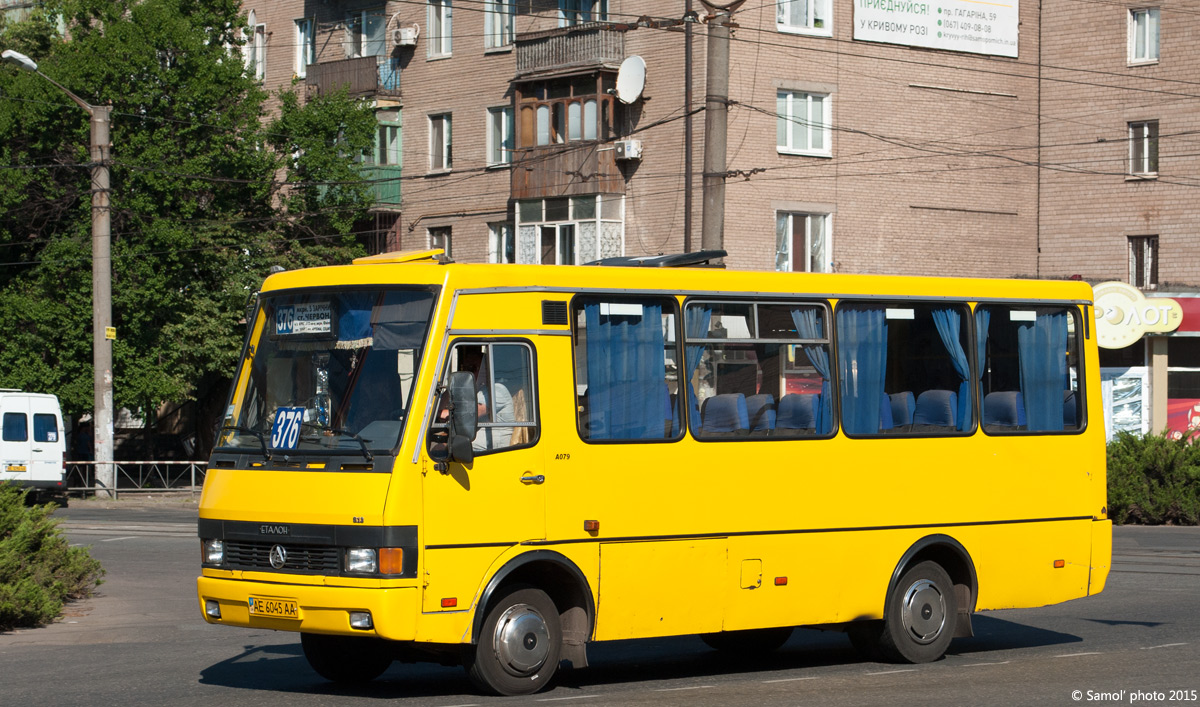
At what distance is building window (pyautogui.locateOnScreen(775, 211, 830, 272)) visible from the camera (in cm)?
3909

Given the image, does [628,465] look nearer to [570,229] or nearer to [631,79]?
[631,79]

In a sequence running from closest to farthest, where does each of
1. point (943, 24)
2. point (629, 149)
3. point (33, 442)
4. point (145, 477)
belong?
1. point (33, 442)
2. point (145, 477)
3. point (629, 149)
4. point (943, 24)

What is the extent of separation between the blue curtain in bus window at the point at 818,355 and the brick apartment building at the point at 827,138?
83.3 ft

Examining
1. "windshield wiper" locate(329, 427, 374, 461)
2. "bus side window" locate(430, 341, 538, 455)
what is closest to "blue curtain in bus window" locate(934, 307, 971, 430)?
"bus side window" locate(430, 341, 538, 455)

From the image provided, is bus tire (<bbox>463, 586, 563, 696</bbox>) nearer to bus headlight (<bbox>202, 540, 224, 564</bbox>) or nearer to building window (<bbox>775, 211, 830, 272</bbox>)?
bus headlight (<bbox>202, 540, 224, 564</bbox>)

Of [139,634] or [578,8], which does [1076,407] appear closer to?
[139,634]

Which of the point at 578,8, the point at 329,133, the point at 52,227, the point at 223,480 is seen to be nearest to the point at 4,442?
the point at 52,227

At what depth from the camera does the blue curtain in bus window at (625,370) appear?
1023cm

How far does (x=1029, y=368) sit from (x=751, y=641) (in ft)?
10.1

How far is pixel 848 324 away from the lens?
11641mm

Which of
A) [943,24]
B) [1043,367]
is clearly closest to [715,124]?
[1043,367]

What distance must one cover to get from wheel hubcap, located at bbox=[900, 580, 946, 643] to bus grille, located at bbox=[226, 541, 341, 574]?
4484 mm

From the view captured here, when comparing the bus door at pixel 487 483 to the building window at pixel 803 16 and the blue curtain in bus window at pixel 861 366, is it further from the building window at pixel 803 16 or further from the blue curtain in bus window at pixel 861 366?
the building window at pixel 803 16

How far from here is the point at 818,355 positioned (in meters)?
11.4
